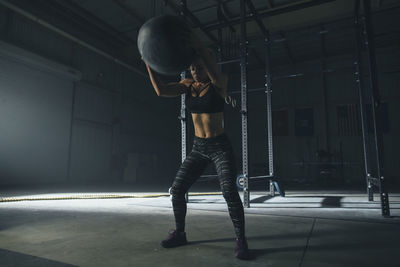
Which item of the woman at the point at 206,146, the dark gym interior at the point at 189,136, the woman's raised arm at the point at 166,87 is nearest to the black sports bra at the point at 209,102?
the woman at the point at 206,146

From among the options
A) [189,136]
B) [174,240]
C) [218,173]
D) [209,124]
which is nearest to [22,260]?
[174,240]

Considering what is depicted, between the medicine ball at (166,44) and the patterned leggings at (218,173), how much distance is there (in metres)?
0.61

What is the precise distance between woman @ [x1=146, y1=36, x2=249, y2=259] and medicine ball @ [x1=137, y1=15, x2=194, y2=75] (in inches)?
5.5

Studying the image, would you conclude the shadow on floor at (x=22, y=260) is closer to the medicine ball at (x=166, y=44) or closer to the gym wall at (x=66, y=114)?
the medicine ball at (x=166, y=44)

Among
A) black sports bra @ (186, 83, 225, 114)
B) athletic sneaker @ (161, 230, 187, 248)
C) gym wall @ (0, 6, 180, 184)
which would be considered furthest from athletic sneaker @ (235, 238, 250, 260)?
gym wall @ (0, 6, 180, 184)

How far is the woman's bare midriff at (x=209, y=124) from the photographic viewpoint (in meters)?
1.98

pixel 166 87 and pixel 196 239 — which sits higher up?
pixel 166 87

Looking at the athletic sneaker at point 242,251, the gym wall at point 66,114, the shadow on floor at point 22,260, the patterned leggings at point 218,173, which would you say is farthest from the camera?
the gym wall at point 66,114

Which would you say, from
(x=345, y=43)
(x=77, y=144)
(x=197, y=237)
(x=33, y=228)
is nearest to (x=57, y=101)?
(x=77, y=144)

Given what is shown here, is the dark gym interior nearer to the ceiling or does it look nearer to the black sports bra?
the ceiling

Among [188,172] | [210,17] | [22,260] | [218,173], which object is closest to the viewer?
[22,260]

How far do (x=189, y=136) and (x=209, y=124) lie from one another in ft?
24.3

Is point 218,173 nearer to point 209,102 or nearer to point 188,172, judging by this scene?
point 188,172

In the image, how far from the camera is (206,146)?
6.47 ft
